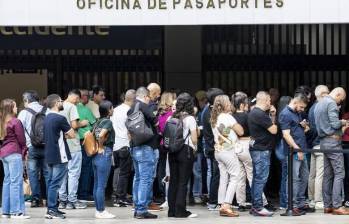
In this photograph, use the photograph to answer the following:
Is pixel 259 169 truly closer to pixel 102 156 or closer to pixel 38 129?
pixel 102 156

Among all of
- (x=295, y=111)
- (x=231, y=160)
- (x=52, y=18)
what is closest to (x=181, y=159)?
(x=231, y=160)

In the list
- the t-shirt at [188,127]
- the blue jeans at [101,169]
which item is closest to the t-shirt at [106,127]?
the blue jeans at [101,169]

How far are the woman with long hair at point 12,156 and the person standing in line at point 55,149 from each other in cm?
41

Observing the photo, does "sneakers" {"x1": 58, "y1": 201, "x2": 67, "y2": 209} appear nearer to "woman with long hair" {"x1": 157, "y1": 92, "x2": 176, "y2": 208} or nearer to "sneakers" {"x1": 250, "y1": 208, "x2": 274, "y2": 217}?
"woman with long hair" {"x1": 157, "y1": 92, "x2": 176, "y2": 208}

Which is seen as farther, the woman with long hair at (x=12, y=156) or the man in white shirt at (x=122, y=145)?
the man in white shirt at (x=122, y=145)

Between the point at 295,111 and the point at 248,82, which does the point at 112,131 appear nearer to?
the point at 295,111

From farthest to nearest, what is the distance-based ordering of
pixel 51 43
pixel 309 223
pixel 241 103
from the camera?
pixel 51 43 < pixel 241 103 < pixel 309 223

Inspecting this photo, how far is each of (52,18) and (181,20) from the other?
1.90m

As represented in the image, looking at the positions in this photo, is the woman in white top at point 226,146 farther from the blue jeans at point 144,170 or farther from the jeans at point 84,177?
the jeans at point 84,177

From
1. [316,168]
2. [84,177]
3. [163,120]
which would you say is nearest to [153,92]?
[163,120]

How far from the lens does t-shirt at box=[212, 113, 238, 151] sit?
13.0 metres

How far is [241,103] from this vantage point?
13.6 metres

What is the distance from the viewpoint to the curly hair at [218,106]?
13102mm

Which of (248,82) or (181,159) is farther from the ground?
(248,82)
